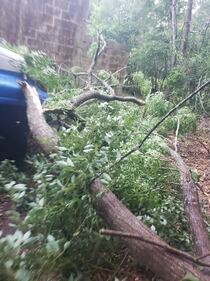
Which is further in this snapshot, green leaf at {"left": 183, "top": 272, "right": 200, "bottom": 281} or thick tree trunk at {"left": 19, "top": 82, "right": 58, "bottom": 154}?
thick tree trunk at {"left": 19, "top": 82, "right": 58, "bottom": 154}

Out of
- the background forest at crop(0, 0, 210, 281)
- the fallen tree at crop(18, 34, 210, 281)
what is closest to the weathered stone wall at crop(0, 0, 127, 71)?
the background forest at crop(0, 0, 210, 281)

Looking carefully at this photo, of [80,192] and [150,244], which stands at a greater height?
[80,192]

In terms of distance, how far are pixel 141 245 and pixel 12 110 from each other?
7.63ft

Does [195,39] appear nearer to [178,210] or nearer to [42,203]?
[178,210]

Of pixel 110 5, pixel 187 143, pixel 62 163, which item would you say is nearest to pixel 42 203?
pixel 62 163

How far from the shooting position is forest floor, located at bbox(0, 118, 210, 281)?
2225 millimetres

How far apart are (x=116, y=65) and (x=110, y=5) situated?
8.62 feet

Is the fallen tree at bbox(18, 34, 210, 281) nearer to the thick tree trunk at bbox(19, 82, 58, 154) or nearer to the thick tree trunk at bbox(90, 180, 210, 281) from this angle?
the thick tree trunk at bbox(90, 180, 210, 281)

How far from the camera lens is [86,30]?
33.5 feet

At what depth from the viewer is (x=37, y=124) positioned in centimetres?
349

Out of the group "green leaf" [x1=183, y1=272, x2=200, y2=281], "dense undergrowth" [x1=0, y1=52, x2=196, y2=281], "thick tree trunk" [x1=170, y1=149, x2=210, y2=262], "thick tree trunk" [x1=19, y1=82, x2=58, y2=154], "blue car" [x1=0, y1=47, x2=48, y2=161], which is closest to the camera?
"green leaf" [x1=183, y1=272, x2=200, y2=281]

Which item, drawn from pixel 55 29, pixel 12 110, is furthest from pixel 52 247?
pixel 55 29

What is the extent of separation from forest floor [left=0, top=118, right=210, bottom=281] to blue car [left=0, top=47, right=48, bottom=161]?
0.82 meters

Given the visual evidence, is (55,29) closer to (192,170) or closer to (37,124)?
(37,124)
